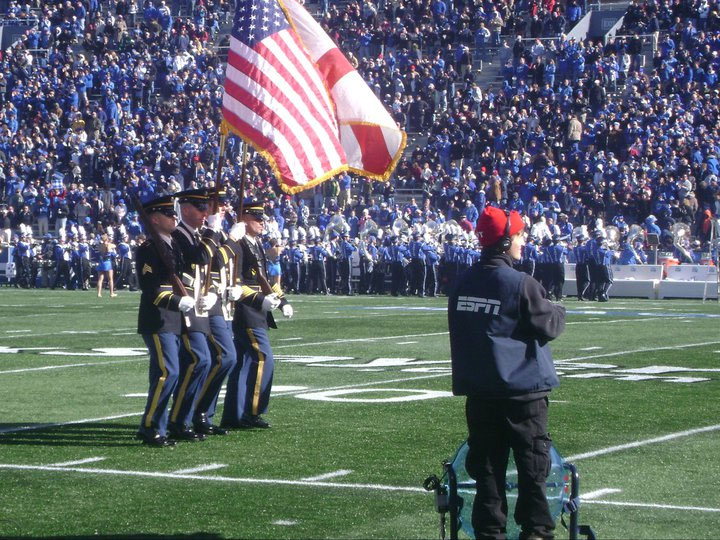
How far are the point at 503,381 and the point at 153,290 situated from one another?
4.35 metres

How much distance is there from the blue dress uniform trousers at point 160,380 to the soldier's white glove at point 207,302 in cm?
29

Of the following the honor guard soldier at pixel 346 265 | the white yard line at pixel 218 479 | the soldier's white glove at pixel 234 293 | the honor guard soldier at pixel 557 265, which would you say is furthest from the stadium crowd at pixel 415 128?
the white yard line at pixel 218 479

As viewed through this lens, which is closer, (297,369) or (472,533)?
(472,533)

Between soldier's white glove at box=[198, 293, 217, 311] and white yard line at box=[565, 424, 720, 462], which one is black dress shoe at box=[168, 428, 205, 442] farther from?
white yard line at box=[565, 424, 720, 462]

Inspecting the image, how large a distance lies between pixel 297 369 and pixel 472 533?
9260 mm

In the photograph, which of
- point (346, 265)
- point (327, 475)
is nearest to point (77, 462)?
point (327, 475)

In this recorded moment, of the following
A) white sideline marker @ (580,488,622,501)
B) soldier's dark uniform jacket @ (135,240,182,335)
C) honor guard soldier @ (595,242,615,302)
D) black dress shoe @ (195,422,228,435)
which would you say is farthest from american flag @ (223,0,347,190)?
honor guard soldier @ (595,242,615,302)

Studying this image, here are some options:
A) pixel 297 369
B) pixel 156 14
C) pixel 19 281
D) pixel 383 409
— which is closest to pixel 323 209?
pixel 19 281

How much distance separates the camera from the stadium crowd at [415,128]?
38.4 m

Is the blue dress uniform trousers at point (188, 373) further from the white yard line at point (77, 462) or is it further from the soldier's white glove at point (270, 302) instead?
the white yard line at point (77, 462)

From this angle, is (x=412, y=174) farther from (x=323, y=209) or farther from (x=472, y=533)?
(x=472, y=533)

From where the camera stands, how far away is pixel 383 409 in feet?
38.2

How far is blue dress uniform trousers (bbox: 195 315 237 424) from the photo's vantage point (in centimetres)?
1023

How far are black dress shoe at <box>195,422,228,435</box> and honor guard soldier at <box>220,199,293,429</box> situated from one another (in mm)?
262
